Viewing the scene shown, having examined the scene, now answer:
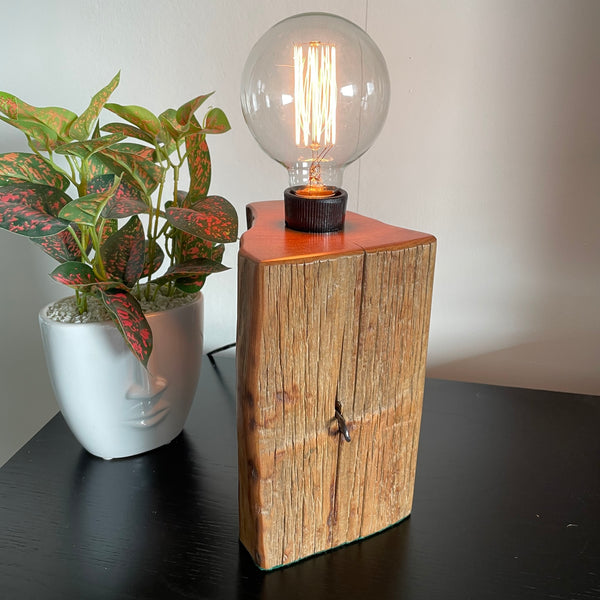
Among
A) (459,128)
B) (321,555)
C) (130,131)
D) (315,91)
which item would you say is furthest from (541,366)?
(130,131)

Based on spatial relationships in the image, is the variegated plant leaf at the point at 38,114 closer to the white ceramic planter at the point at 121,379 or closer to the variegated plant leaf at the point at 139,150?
the variegated plant leaf at the point at 139,150

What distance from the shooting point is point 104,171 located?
753 mm

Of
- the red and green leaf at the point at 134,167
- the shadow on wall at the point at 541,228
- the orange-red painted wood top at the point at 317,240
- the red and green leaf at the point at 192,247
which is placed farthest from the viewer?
the shadow on wall at the point at 541,228

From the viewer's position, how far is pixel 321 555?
63cm

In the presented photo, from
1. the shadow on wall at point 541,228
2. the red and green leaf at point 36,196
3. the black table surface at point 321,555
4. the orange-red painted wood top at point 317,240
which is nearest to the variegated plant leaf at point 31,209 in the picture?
the red and green leaf at point 36,196

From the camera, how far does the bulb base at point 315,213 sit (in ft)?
1.95

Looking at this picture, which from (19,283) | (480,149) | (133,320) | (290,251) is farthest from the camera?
(19,283)

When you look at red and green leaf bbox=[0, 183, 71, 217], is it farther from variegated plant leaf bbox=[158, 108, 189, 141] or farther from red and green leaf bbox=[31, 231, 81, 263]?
variegated plant leaf bbox=[158, 108, 189, 141]

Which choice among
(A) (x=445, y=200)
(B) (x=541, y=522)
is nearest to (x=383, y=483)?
(B) (x=541, y=522)

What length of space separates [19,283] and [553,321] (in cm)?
104

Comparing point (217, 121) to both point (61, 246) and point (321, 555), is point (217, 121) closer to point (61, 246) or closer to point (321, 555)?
point (61, 246)

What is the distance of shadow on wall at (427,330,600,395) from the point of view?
3.31ft

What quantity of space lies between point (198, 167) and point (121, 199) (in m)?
0.13

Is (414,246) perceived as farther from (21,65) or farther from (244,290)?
(21,65)
